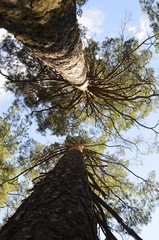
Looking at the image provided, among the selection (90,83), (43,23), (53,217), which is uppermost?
(90,83)

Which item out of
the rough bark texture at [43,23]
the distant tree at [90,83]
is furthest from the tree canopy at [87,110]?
the rough bark texture at [43,23]

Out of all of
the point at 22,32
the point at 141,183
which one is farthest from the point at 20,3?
the point at 141,183

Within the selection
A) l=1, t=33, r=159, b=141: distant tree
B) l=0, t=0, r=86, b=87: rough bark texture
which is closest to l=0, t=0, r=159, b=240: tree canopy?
l=1, t=33, r=159, b=141: distant tree

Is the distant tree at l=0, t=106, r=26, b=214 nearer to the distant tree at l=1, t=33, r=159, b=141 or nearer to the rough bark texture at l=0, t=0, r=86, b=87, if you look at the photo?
the distant tree at l=1, t=33, r=159, b=141

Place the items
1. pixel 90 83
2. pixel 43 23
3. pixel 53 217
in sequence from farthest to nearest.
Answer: pixel 90 83 → pixel 43 23 → pixel 53 217

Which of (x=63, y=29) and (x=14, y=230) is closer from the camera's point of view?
(x=14, y=230)

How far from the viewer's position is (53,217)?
1.56 meters

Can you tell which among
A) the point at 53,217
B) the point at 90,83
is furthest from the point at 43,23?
the point at 90,83

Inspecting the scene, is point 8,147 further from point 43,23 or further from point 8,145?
point 43,23

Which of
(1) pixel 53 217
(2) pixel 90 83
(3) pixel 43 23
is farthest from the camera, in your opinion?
(2) pixel 90 83

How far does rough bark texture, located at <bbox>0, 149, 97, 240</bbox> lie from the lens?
1.31 meters

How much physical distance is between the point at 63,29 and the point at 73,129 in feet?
21.0

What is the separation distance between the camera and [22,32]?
204cm

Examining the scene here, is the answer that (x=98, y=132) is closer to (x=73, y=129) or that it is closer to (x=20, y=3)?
(x=73, y=129)
